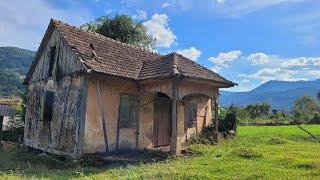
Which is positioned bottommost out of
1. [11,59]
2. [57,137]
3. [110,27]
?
[57,137]

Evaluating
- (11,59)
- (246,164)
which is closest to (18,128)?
(246,164)

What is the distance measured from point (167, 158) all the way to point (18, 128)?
13.9 meters

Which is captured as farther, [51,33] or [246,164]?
[51,33]

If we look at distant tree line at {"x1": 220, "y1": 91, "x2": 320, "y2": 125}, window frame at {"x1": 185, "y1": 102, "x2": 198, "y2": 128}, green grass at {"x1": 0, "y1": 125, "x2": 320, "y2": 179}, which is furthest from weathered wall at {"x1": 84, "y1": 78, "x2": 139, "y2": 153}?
distant tree line at {"x1": 220, "y1": 91, "x2": 320, "y2": 125}

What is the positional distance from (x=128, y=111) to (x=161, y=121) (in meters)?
2.36

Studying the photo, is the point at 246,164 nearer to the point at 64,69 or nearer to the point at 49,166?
the point at 49,166

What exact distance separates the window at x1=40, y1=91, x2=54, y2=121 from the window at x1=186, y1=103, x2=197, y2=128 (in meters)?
6.73

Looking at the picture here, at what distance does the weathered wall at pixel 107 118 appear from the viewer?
15.5 meters

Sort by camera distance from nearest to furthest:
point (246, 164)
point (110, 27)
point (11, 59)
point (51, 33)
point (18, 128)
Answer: point (246, 164) < point (51, 33) < point (18, 128) < point (110, 27) < point (11, 59)

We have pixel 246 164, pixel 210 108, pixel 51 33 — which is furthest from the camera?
pixel 210 108

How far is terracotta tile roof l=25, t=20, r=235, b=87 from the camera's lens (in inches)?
630

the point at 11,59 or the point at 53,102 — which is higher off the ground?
the point at 11,59

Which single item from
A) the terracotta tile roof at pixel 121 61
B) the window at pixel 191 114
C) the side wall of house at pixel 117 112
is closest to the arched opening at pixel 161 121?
the side wall of house at pixel 117 112

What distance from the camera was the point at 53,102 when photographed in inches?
695
